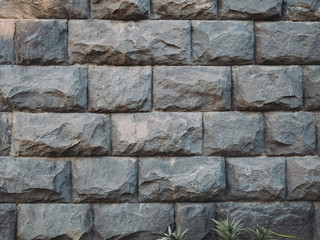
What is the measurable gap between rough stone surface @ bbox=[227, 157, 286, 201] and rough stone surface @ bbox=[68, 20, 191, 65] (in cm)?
106

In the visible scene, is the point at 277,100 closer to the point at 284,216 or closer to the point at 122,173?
the point at 284,216

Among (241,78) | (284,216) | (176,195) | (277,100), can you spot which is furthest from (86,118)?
(284,216)

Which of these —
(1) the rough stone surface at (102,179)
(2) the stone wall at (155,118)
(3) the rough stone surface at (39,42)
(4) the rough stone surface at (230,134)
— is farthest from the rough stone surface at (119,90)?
(4) the rough stone surface at (230,134)

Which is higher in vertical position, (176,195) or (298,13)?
(298,13)

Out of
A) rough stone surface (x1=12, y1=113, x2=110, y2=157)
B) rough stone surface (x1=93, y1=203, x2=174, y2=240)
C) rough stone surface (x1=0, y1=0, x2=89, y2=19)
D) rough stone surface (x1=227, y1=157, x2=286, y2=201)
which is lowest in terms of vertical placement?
rough stone surface (x1=93, y1=203, x2=174, y2=240)

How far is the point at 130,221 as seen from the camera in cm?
387

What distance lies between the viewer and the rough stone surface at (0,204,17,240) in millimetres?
3789

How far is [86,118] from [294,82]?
187 centimetres

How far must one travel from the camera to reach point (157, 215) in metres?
3.88

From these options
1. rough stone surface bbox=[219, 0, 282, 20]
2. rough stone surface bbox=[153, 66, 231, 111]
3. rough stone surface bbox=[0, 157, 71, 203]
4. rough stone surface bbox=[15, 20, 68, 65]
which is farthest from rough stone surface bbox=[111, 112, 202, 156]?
rough stone surface bbox=[219, 0, 282, 20]

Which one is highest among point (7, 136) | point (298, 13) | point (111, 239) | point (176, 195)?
point (298, 13)

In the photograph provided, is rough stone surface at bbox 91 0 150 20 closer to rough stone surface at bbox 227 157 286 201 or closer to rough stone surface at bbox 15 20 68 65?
rough stone surface at bbox 15 20 68 65

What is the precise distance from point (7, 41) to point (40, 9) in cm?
40

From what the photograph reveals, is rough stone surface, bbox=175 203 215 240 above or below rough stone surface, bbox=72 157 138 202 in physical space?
below
